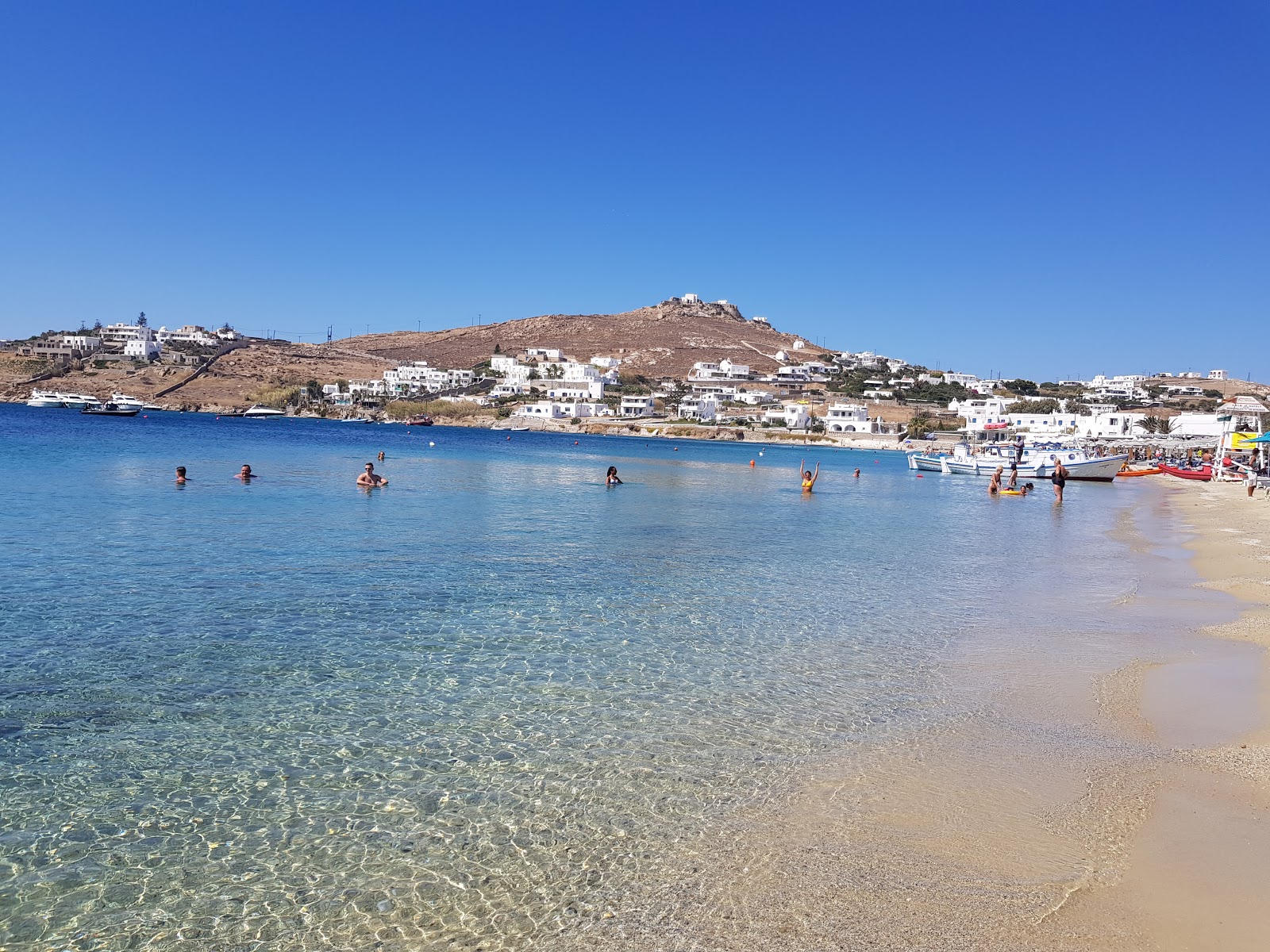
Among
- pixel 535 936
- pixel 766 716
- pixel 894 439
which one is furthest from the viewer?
pixel 894 439

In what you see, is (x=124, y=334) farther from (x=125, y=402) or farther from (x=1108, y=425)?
(x=1108, y=425)

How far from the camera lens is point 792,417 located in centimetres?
13900

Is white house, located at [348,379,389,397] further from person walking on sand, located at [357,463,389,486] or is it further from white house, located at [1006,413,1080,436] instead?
person walking on sand, located at [357,463,389,486]

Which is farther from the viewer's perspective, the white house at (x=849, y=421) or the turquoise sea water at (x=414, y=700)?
the white house at (x=849, y=421)

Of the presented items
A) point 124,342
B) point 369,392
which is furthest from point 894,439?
point 124,342

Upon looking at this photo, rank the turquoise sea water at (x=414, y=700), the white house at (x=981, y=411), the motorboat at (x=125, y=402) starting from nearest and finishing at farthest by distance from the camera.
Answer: the turquoise sea water at (x=414, y=700), the motorboat at (x=125, y=402), the white house at (x=981, y=411)

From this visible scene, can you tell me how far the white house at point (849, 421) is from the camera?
134 meters

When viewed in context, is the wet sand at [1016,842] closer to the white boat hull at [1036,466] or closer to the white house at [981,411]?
the white boat hull at [1036,466]

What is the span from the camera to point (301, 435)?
81.9 meters

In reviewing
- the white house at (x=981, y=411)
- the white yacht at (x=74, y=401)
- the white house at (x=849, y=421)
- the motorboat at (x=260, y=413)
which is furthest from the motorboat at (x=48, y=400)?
the white house at (x=981, y=411)

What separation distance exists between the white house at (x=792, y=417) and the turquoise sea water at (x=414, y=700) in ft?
385

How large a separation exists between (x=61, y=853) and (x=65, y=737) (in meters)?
2.02

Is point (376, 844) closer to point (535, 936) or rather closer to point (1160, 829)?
point (535, 936)

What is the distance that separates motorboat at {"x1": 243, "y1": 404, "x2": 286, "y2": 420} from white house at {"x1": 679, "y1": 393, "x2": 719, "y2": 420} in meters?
68.1
